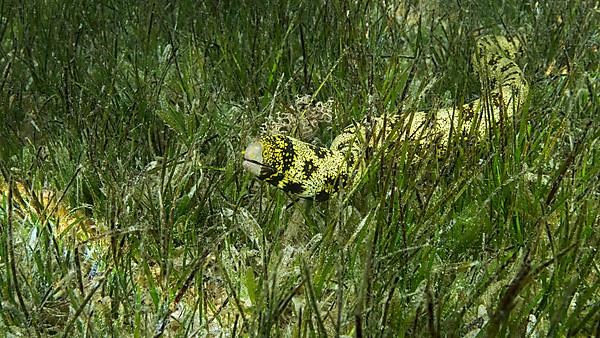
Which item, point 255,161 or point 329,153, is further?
point 329,153

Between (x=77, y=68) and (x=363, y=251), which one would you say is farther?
(x=77, y=68)

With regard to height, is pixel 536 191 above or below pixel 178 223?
above

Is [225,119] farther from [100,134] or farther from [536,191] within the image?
[536,191]

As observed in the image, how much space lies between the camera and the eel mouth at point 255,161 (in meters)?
2.24

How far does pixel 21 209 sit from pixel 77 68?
1.28 metres

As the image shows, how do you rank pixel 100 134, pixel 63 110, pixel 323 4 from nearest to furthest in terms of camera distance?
pixel 100 134 → pixel 63 110 → pixel 323 4

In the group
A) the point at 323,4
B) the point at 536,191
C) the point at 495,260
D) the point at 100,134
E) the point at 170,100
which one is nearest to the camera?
the point at 495,260

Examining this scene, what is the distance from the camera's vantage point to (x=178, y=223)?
238 cm

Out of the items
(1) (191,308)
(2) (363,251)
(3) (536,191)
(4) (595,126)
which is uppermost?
(4) (595,126)

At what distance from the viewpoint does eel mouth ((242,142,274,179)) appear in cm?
224

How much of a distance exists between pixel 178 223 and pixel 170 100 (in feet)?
3.78

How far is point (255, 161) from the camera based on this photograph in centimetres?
224

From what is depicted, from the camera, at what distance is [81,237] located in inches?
95.6

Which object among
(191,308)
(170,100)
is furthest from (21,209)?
(170,100)
